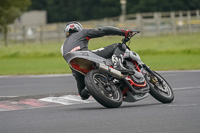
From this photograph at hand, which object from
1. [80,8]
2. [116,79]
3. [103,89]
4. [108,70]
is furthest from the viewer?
[80,8]

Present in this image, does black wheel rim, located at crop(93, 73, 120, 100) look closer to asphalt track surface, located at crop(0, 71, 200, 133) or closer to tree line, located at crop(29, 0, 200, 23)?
asphalt track surface, located at crop(0, 71, 200, 133)

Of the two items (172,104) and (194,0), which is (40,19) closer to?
(194,0)

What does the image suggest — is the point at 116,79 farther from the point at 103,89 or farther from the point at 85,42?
the point at 85,42

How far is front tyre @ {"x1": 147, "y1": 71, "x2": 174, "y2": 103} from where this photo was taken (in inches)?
420

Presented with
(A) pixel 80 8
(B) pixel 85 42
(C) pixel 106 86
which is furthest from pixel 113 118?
(A) pixel 80 8

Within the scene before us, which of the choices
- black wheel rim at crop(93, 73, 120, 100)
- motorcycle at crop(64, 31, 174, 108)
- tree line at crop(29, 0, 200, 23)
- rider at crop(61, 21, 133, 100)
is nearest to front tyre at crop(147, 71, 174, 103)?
motorcycle at crop(64, 31, 174, 108)

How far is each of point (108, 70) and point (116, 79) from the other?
0.32 metres

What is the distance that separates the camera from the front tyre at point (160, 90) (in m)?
10.7

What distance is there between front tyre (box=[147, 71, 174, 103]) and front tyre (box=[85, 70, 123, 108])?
0.90m

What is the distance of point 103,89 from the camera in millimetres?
9766

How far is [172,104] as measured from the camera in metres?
10.5

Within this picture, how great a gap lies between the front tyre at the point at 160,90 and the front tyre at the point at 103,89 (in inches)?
35.3

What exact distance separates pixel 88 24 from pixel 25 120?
4068 cm

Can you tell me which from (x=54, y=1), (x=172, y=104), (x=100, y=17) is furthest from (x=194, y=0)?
(x=172, y=104)
